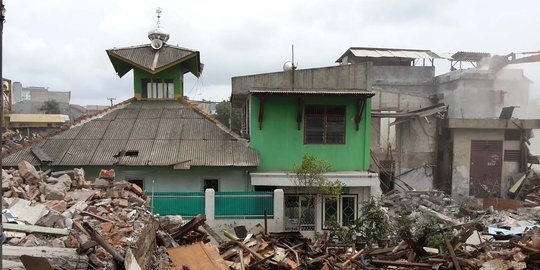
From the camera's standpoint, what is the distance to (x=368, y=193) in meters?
14.8

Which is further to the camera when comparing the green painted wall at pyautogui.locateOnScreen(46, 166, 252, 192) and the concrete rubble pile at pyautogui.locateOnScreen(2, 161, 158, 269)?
the green painted wall at pyautogui.locateOnScreen(46, 166, 252, 192)

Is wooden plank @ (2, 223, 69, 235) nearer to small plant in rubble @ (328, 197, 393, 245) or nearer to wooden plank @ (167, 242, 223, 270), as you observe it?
wooden plank @ (167, 242, 223, 270)

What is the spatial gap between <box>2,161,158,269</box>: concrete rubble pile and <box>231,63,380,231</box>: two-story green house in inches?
249

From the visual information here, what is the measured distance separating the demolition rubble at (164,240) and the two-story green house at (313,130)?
1.69 meters

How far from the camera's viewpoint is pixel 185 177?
14742 mm

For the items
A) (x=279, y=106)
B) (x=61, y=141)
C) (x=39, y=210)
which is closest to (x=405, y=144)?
(x=279, y=106)

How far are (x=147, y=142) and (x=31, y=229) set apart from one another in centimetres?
945

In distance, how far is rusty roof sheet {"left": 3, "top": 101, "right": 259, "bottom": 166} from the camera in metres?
14.1

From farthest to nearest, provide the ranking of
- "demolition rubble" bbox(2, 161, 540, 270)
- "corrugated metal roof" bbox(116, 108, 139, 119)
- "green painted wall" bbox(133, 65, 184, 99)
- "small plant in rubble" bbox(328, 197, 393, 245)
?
"green painted wall" bbox(133, 65, 184, 99), "corrugated metal roof" bbox(116, 108, 139, 119), "small plant in rubble" bbox(328, 197, 393, 245), "demolition rubble" bbox(2, 161, 540, 270)

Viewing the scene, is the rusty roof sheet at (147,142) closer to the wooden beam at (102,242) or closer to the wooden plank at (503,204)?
the wooden beam at (102,242)

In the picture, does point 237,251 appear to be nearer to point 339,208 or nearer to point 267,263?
point 267,263

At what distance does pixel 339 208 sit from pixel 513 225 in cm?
732

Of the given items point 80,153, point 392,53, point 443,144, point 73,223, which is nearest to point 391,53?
point 392,53

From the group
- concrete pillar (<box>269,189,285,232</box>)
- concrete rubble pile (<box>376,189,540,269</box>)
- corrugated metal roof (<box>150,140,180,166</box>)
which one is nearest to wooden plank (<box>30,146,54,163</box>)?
corrugated metal roof (<box>150,140,180,166</box>)
